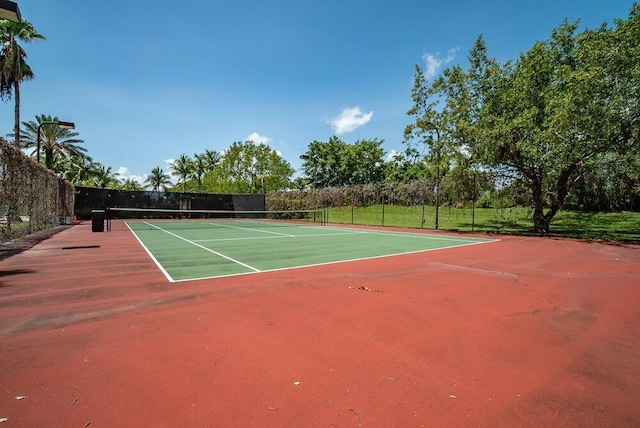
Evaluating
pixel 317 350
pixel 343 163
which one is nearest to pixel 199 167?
pixel 343 163

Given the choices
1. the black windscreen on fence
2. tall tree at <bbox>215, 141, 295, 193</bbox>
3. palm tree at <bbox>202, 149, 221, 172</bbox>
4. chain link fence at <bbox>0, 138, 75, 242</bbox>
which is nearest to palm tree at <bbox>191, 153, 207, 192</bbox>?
palm tree at <bbox>202, 149, 221, 172</bbox>

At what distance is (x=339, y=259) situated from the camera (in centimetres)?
898

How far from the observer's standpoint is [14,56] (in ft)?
77.7

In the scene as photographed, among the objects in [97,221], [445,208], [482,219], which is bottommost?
[97,221]

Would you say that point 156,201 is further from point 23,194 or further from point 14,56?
point 23,194

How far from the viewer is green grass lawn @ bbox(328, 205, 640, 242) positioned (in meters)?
21.3

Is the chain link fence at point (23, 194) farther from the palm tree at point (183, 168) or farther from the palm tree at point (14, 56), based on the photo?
the palm tree at point (183, 168)

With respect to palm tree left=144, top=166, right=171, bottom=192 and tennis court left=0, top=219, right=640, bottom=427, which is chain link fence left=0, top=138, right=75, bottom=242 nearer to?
tennis court left=0, top=219, right=640, bottom=427

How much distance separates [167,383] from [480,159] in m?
17.9

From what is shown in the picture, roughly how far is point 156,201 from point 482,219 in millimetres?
30790

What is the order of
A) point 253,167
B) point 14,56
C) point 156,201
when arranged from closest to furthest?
point 14,56, point 156,201, point 253,167

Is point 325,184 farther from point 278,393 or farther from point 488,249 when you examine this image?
point 278,393

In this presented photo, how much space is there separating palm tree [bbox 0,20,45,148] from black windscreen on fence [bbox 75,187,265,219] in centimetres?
725

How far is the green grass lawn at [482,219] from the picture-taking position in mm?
21344
